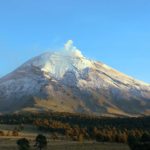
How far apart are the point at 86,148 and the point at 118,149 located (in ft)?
30.1

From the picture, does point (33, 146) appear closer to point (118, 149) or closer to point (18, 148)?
point (18, 148)

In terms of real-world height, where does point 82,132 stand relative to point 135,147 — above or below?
above

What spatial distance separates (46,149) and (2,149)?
40.6 ft

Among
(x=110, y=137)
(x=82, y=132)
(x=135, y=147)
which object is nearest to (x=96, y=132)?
(x=82, y=132)

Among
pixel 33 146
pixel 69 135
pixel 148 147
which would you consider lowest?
pixel 148 147

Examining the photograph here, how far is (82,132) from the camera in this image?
18688cm

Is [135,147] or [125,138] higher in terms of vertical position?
[125,138]

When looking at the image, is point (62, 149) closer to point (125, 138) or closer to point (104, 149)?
point (104, 149)

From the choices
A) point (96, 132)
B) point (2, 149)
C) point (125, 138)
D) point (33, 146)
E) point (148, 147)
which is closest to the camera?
point (148, 147)

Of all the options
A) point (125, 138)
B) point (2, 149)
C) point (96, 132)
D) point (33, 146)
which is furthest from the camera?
point (96, 132)

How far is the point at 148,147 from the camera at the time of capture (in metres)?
96.9

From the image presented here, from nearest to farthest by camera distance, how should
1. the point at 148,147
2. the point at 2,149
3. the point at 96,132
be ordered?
the point at 148,147 → the point at 2,149 → the point at 96,132

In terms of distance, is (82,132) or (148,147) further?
(82,132)

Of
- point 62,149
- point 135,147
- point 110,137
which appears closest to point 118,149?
point 62,149
